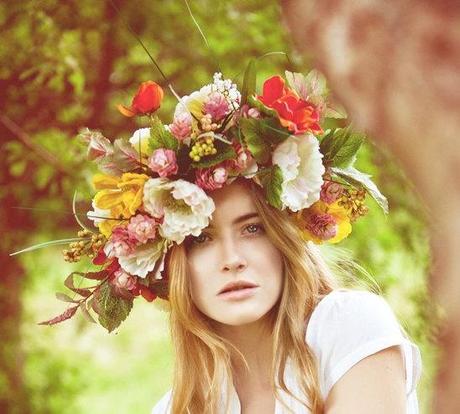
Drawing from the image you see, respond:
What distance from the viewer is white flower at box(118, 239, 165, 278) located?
94.9 inches

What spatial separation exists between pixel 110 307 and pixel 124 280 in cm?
11

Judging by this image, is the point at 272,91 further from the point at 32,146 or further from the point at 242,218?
the point at 32,146

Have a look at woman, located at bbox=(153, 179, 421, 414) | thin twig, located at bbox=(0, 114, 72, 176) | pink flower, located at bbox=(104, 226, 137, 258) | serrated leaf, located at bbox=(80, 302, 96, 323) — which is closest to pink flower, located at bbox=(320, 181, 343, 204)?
woman, located at bbox=(153, 179, 421, 414)

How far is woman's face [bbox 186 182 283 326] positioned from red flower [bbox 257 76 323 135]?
0.18 metres

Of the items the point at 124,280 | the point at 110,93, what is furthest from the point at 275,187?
the point at 110,93

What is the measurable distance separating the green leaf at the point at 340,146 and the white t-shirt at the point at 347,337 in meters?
0.30

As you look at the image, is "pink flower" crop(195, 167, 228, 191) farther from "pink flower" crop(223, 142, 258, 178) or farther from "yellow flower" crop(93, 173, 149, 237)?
"yellow flower" crop(93, 173, 149, 237)

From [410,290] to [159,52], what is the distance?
1513 millimetres

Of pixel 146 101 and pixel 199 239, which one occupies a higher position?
pixel 146 101

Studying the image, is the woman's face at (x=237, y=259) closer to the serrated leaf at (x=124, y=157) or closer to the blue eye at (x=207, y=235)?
the blue eye at (x=207, y=235)

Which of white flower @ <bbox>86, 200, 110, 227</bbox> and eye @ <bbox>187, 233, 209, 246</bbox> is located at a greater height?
white flower @ <bbox>86, 200, 110, 227</bbox>

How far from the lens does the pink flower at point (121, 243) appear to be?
2.40 m

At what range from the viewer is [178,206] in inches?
92.7

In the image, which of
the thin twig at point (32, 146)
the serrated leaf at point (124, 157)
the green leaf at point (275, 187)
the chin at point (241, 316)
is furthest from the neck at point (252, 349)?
the thin twig at point (32, 146)
